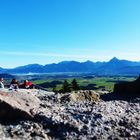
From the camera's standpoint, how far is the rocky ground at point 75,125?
17344mm

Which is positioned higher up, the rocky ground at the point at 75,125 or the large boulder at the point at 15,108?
the large boulder at the point at 15,108

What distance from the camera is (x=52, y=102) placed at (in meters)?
23.6

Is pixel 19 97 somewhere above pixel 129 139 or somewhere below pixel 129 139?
above

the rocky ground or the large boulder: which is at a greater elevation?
Result: the large boulder

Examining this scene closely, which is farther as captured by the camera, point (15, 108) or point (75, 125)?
point (15, 108)

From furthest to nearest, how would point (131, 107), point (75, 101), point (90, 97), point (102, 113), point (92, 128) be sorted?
point (90, 97) → point (75, 101) → point (131, 107) → point (102, 113) → point (92, 128)

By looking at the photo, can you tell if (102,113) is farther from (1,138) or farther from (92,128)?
(1,138)

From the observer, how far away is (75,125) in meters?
18.2

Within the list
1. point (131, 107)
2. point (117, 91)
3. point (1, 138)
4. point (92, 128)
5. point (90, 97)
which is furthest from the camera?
point (117, 91)

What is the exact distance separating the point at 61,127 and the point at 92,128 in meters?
1.69

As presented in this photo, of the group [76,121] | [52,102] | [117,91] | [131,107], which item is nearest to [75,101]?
[52,102]

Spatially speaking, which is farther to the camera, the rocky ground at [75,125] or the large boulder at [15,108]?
the large boulder at [15,108]

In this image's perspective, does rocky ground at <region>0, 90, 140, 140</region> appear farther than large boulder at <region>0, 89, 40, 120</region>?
No

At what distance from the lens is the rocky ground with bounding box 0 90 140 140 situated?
17.3m
